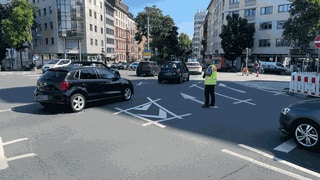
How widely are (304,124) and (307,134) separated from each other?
0.21m

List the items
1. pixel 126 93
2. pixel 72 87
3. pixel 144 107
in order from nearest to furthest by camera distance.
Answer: pixel 72 87 → pixel 144 107 → pixel 126 93

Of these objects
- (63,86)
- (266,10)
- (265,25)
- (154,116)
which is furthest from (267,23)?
(63,86)

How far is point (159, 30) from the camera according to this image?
62.1 metres

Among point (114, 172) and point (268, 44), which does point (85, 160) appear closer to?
point (114, 172)

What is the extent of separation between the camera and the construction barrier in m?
13.2

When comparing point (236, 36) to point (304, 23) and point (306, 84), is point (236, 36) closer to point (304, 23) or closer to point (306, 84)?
point (304, 23)

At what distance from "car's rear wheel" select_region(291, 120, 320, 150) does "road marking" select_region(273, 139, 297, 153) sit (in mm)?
160

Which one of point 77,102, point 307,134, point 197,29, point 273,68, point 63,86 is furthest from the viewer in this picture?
point 197,29

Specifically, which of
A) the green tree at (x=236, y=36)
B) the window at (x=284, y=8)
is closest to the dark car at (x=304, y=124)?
the green tree at (x=236, y=36)

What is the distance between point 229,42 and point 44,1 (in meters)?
40.0

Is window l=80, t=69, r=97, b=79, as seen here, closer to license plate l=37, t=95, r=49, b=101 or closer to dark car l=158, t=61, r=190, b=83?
license plate l=37, t=95, r=49, b=101

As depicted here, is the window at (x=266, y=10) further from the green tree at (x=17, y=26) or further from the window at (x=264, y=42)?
the green tree at (x=17, y=26)

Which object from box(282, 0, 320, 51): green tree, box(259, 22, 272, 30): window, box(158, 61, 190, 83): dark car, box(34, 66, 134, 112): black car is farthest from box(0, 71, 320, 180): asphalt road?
box(259, 22, 272, 30): window

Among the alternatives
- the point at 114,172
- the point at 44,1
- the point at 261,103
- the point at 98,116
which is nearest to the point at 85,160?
the point at 114,172
